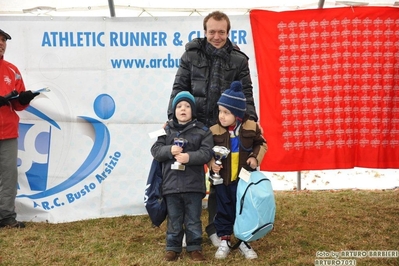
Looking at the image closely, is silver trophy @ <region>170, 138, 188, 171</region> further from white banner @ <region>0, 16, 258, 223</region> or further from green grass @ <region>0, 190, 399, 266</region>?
white banner @ <region>0, 16, 258, 223</region>

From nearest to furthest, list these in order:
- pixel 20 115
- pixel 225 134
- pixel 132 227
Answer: pixel 225 134 < pixel 132 227 < pixel 20 115

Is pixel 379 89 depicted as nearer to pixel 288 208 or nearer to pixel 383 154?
pixel 383 154

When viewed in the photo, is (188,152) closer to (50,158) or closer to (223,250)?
(223,250)

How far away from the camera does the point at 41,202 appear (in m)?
5.09

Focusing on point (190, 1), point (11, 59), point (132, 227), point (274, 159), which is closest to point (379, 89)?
point (274, 159)

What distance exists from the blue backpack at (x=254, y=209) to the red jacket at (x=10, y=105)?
2119 millimetres

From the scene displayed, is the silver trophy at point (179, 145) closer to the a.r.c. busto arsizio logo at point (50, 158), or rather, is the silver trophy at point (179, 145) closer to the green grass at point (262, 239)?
the green grass at point (262, 239)

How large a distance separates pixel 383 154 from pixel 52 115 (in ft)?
10.6

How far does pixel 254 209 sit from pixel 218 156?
429mm

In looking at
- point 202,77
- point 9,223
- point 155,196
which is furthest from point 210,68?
point 9,223

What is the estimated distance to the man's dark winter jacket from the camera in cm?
379

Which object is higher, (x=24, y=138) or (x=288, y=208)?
(x=24, y=138)

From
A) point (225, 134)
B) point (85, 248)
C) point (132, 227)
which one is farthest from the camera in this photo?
point (132, 227)

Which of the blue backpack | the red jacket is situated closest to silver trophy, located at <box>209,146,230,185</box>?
the blue backpack
